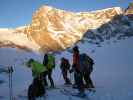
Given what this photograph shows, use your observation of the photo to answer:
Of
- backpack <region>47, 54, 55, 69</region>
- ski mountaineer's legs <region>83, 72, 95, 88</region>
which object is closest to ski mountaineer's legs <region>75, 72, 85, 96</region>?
ski mountaineer's legs <region>83, 72, 95, 88</region>

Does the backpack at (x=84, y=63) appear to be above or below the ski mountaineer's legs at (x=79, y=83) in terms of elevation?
above

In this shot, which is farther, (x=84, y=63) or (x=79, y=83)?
(x=84, y=63)

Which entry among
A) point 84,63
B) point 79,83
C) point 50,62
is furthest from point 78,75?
point 50,62

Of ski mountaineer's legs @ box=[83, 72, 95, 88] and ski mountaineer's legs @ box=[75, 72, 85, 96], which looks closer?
ski mountaineer's legs @ box=[75, 72, 85, 96]

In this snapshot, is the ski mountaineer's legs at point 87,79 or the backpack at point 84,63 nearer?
the backpack at point 84,63

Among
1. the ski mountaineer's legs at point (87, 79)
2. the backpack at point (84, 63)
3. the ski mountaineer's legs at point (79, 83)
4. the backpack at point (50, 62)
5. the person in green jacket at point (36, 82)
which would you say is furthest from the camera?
the backpack at point (50, 62)

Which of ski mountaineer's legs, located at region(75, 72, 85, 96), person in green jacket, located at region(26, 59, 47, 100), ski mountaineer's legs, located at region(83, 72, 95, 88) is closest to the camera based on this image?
person in green jacket, located at region(26, 59, 47, 100)

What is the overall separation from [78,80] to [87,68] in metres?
1.20

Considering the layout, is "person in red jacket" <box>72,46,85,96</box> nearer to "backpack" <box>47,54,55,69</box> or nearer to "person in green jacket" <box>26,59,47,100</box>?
"backpack" <box>47,54,55,69</box>

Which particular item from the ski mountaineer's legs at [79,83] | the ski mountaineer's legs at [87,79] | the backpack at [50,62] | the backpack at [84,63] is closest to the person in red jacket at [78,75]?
the ski mountaineer's legs at [79,83]

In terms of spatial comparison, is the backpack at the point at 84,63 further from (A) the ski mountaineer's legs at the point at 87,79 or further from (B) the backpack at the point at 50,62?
(B) the backpack at the point at 50,62

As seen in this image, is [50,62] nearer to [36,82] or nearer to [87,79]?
[87,79]

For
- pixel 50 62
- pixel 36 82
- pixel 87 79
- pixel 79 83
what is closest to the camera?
pixel 36 82

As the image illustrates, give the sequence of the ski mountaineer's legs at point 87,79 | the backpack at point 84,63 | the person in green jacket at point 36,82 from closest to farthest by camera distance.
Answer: the person in green jacket at point 36,82, the backpack at point 84,63, the ski mountaineer's legs at point 87,79
